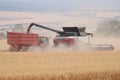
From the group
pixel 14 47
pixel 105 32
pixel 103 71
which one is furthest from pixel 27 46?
pixel 105 32

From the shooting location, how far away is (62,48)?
26.7 m

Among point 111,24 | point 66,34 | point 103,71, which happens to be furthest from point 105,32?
point 103,71

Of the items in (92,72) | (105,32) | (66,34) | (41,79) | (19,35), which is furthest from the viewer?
(105,32)

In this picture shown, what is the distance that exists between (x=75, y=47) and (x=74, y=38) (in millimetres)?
597

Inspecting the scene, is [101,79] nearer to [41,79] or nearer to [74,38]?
[41,79]

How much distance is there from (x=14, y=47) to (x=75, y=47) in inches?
158

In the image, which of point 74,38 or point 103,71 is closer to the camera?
point 103,71

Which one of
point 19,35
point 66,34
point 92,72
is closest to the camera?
point 92,72

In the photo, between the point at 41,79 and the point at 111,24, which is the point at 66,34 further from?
the point at 111,24

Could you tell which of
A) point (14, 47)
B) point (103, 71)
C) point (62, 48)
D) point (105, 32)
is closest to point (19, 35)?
point (14, 47)

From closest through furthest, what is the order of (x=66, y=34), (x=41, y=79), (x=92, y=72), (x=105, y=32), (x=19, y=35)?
(x=41, y=79) < (x=92, y=72) < (x=19, y=35) < (x=66, y=34) < (x=105, y=32)

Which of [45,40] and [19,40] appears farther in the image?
[45,40]

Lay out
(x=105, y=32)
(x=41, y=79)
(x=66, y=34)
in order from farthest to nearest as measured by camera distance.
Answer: (x=105, y=32) → (x=66, y=34) → (x=41, y=79)

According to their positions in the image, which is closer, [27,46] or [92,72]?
[92,72]
